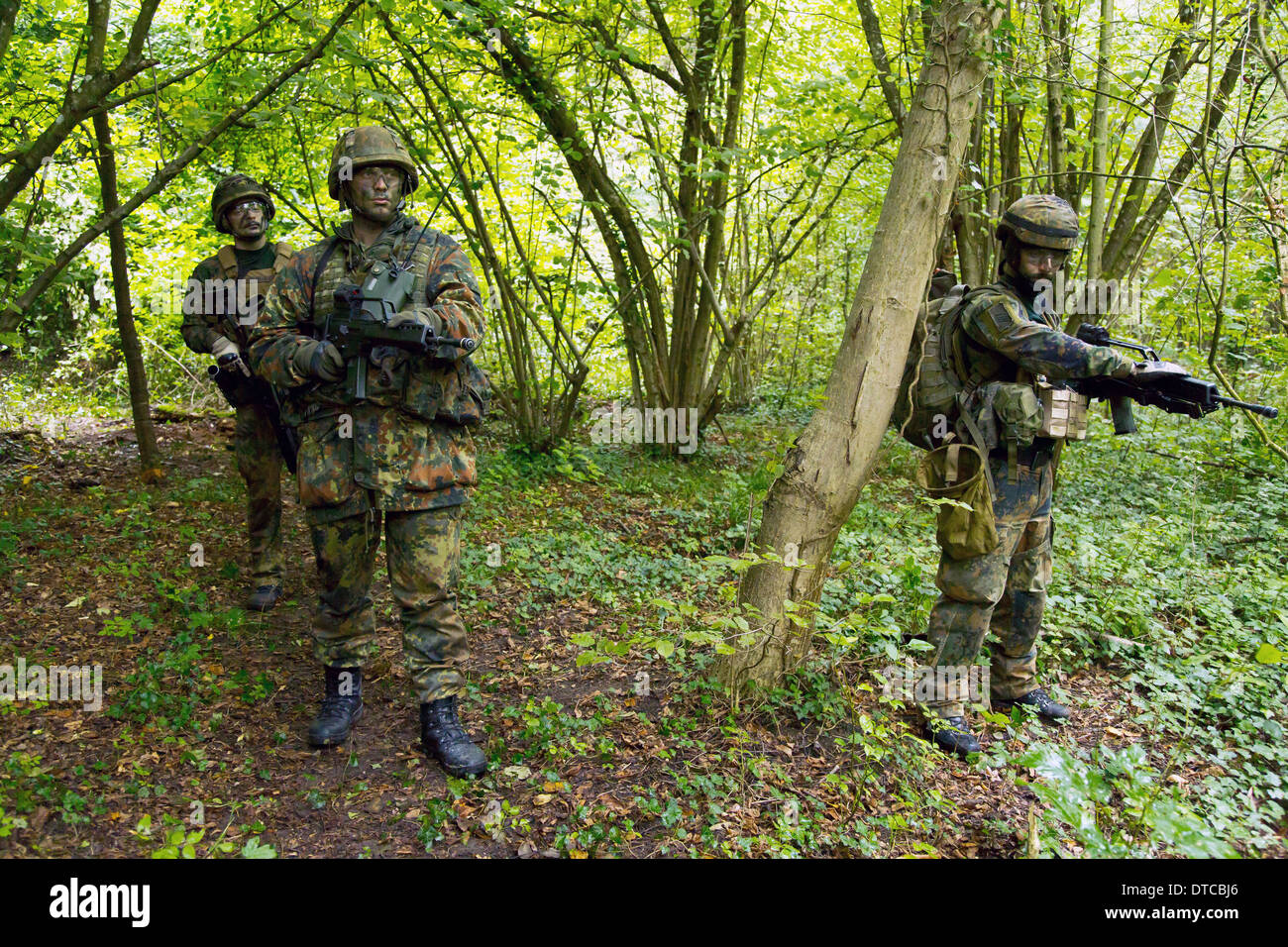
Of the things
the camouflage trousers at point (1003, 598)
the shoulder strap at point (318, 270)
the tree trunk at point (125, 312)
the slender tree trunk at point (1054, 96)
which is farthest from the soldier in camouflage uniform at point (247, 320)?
the slender tree trunk at point (1054, 96)

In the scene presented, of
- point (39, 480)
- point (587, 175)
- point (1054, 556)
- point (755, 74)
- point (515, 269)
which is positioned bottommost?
point (1054, 556)

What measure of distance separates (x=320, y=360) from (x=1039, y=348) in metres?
2.96

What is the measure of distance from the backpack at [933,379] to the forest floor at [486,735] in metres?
1.06

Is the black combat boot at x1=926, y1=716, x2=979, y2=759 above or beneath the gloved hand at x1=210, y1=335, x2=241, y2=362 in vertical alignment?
beneath

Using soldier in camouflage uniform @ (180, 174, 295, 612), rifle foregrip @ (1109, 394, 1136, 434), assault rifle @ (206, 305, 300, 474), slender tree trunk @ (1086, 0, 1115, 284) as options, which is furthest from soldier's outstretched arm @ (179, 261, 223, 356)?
slender tree trunk @ (1086, 0, 1115, 284)

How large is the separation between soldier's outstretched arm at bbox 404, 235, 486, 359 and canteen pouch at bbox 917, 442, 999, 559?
6.89 feet

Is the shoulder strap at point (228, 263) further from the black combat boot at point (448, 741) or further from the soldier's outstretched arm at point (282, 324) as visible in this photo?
the black combat boot at point (448, 741)

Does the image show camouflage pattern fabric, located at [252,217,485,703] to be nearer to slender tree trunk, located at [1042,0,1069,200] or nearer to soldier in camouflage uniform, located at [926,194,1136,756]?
soldier in camouflage uniform, located at [926,194,1136,756]

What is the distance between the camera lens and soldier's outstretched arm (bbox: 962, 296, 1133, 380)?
3.64 m

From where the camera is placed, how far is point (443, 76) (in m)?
6.77

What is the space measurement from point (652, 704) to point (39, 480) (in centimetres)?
546

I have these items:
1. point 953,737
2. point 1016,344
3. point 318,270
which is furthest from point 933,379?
point 318,270
